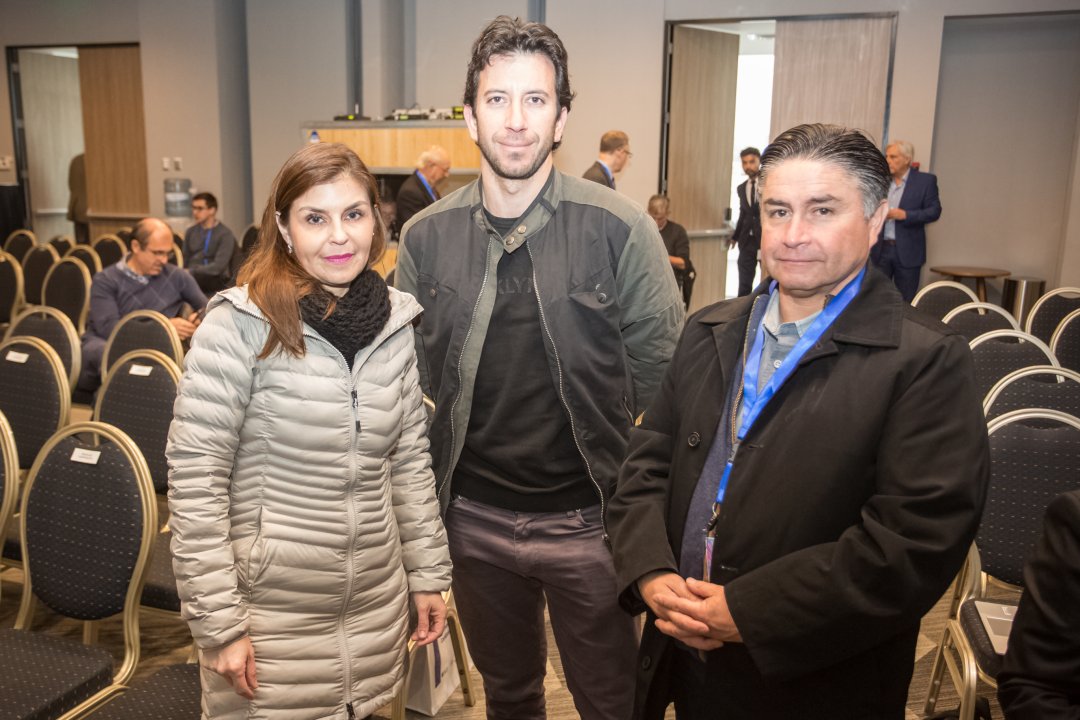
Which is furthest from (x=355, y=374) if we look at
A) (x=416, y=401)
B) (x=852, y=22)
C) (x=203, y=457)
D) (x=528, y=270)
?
(x=852, y=22)

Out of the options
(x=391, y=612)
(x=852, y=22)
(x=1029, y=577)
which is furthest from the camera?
(x=852, y=22)

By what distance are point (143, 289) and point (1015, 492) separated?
4.33 metres

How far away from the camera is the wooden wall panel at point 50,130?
40.4 ft

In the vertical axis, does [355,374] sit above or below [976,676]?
above

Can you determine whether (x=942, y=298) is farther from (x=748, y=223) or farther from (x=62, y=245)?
(x=62, y=245)

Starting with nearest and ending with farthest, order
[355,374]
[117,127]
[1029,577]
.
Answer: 1. [1029,577]
2. [355,374]
3. [117,127]

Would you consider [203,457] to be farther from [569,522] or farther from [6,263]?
[6,263]

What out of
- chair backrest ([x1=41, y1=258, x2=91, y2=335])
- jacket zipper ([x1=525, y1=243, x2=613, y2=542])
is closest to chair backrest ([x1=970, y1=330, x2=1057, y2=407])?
jacket zipper ([x1=525, y1=243, x2=613, y2=542])

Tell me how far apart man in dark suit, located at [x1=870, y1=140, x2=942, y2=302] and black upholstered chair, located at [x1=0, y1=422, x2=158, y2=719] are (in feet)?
22.4

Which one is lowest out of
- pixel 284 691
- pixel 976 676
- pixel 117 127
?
pixel 976 676

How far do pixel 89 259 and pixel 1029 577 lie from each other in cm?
728

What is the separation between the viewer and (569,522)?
1.84 meters

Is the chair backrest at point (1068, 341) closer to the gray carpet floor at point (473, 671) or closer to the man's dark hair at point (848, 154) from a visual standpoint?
the gray carpet floor at point (473, 671)

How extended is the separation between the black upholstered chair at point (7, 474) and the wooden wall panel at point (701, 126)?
23.7ft
